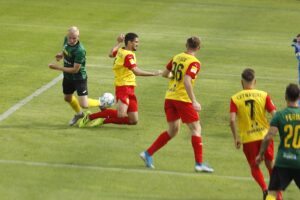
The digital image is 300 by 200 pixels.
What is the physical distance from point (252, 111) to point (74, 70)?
5711 millimetres

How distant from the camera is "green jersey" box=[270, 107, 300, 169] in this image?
1249 centimetres

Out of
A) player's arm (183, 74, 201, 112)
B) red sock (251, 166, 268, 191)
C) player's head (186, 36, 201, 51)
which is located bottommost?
red sock (251, 166, 268, 191)

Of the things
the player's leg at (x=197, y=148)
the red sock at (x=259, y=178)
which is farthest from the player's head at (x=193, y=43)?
the red sock at (x=259, y=178)

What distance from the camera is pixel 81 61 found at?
18.7 m

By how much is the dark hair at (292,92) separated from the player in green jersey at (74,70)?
A: 7.09 meters

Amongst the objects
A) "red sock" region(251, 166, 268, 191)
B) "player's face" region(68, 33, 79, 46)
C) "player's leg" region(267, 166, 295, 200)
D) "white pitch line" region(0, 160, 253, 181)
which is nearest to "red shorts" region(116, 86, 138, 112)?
"player's face" region(68, 33, 79, 46)

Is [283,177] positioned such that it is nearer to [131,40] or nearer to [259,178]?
[259,178]

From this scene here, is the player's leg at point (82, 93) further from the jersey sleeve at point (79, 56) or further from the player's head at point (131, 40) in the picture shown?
the player's head at point (131, 40)

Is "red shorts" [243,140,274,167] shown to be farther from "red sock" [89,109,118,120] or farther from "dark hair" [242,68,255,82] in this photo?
"red sock" [89,109,118,120]

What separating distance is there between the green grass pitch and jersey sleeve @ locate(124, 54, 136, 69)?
150 cm

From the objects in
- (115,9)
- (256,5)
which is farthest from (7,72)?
(256,5)

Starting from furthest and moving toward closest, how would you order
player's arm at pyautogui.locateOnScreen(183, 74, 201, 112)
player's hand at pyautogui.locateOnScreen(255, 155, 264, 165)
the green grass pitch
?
player's arm at pyautogui.locateOnScreen(183, 74, 201, 112) → the green grass pitch → player's hand at pyautogui.locateOnScreen(255, 155, 264, 165)

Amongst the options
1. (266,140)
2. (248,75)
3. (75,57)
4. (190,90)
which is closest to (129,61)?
(75,57)

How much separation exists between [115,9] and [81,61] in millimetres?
18619
